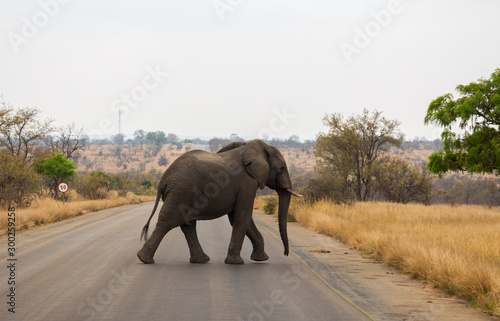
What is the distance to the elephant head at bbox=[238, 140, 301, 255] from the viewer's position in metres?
12.0

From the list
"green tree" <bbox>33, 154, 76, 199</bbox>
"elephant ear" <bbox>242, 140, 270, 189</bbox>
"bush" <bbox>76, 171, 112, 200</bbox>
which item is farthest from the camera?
"bush" <bbox>76, 171, 112, 200</bbox>

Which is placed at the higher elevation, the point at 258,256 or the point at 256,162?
the point at 256,162

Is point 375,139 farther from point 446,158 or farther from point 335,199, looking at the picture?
point 446,158

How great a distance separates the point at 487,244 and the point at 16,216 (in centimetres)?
1712

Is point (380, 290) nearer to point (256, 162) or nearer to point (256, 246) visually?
point (256, 246)

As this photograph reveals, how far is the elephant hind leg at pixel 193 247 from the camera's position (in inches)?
464

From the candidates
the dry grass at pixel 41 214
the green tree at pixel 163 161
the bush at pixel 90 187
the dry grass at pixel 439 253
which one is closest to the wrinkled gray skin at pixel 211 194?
the dry grass at pixel 439 253

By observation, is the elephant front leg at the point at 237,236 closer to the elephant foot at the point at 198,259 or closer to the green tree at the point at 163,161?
the elephant foot at the point at 198,259

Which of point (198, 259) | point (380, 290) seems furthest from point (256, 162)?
point (380, 290)

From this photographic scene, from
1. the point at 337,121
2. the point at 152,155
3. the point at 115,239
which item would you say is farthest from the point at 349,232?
the point at 152,155

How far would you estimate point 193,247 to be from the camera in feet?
38.8

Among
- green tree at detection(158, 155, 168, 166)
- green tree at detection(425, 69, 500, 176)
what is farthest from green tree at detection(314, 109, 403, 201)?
green tree at detection(158, 155, 168, 166)

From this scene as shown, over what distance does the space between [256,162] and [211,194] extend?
123cm

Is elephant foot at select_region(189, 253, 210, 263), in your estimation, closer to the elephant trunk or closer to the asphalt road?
the asphalt road
